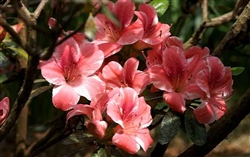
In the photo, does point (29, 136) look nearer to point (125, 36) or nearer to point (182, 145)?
point (182, 145)

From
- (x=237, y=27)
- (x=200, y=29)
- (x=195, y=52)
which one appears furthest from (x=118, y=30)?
(x=200, y=29)

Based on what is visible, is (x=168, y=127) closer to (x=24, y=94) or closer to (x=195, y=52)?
(x=195, y=52)

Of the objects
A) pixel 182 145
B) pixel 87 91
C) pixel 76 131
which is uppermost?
pixel 87 91

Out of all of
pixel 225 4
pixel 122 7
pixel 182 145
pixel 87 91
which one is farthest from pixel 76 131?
pixel 182 145

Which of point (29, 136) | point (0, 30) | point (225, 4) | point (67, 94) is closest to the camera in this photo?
point (67, 94)

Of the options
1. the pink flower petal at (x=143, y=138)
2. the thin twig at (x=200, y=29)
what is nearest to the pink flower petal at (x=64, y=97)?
the pink flower petal at (x=143, y=138)

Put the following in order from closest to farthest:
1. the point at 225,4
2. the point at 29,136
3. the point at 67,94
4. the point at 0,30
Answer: the point at 67,94 → the point at 0,30 → the point at 225,4 → the point at 29,136

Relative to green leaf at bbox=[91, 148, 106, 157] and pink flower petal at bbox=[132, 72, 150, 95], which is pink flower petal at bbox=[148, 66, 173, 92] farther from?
green leaf at bbox=[91, 148, 106, 157]
